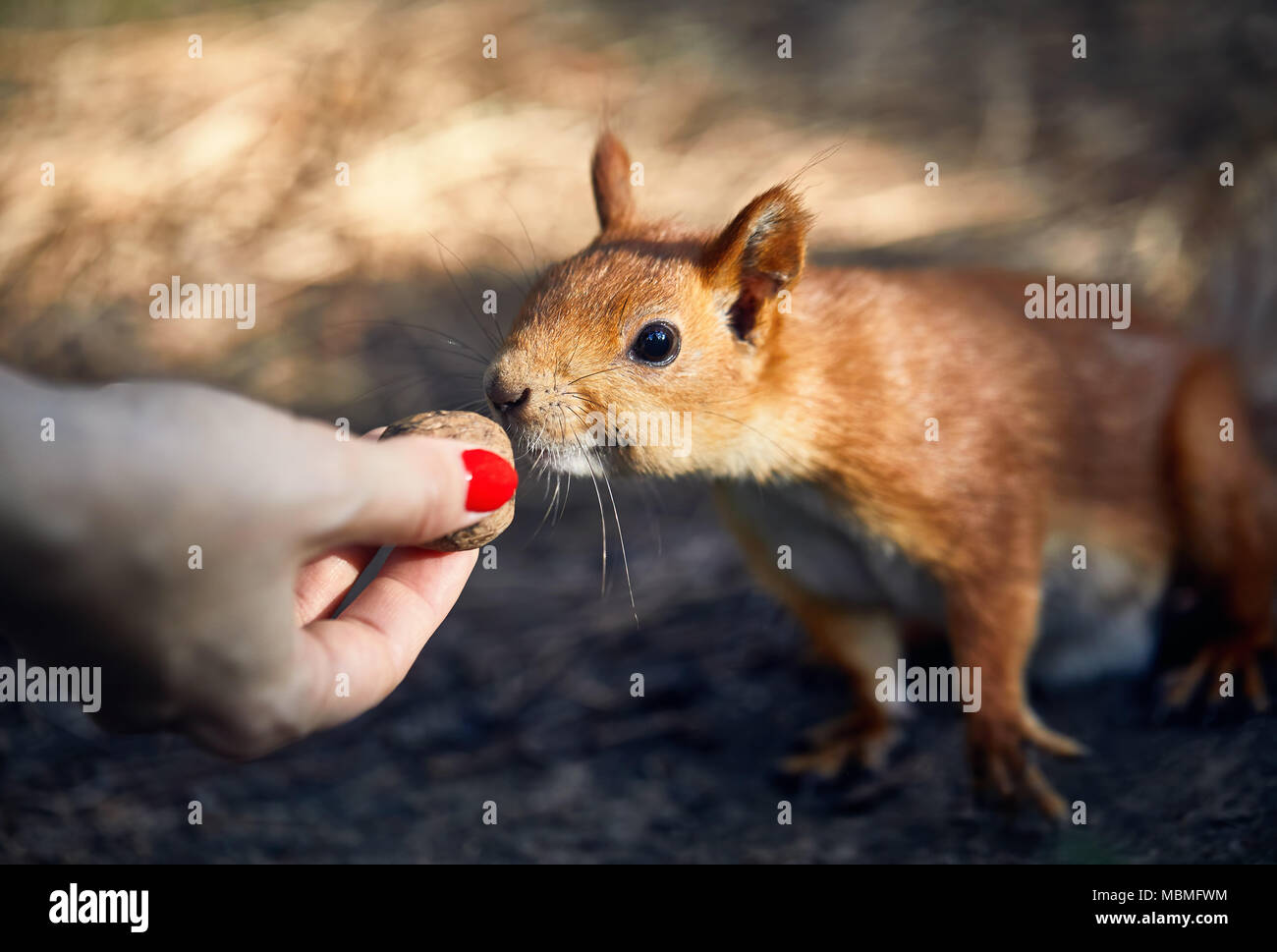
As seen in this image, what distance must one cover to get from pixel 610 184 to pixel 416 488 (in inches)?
56.3

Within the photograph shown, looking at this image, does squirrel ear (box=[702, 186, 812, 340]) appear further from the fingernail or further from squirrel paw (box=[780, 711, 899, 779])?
squirrel paw (box=[780, 711, 899, 779])

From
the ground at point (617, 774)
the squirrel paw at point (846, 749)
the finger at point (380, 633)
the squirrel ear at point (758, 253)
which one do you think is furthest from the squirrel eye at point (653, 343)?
the squirrel paw at point (846, 749)

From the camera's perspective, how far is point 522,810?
3.18m

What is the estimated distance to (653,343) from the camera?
2424mm

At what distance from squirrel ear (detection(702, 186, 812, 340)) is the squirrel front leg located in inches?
35.2

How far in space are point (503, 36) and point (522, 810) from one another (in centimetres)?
464

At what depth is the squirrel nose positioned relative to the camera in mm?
2312

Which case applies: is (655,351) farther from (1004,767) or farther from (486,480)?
(1004,767)

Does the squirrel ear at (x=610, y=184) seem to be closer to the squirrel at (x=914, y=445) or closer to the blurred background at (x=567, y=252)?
the squirrel at (x=914, y=445)

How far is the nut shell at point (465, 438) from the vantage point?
2.02 meters

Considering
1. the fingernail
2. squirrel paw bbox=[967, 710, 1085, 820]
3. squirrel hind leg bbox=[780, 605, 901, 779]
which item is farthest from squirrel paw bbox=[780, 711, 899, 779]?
the fingernail

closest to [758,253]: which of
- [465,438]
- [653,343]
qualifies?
[653,343]

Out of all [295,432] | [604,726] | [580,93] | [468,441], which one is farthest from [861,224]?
[295,432]

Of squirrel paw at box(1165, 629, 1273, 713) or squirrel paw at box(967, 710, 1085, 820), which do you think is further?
squirrel paw at box(1165, 629, 1273, 713)
